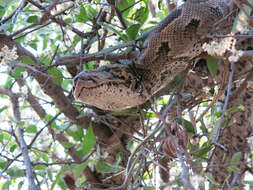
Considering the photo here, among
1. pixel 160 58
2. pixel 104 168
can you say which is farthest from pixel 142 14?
pixel 104 168

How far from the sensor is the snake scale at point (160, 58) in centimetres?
291

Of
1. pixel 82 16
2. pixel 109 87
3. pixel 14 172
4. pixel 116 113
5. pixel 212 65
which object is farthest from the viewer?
pixel 116 113

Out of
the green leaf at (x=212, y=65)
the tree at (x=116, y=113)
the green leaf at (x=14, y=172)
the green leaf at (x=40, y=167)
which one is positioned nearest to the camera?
the tree at (x=116, y=113)

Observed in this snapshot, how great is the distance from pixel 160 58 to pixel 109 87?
0.59 meters

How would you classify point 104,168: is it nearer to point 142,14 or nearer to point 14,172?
point 14,172

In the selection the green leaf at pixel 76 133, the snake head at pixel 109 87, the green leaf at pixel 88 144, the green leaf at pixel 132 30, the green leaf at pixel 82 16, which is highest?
the green leaf at pixel 82 16

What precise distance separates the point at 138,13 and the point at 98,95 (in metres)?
1.17

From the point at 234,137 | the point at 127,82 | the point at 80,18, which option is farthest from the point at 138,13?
the point at 234,137

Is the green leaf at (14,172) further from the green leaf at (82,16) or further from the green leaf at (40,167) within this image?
the green leaf at (82,16)

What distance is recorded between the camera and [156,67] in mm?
3150

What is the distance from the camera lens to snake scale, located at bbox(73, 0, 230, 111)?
291 cm

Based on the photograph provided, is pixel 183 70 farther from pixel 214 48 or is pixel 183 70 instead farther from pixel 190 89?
pixel 214 48

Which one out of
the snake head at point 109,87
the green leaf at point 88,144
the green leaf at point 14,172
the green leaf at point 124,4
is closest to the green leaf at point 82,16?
the green leaf at point 124,4

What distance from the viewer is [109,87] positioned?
288 centimetres
